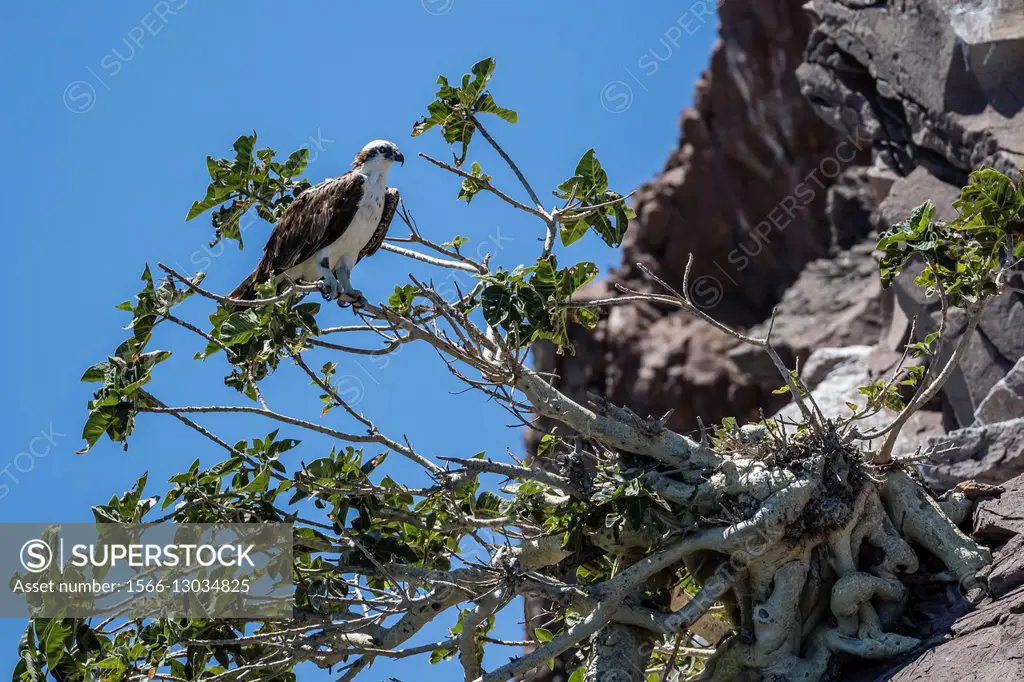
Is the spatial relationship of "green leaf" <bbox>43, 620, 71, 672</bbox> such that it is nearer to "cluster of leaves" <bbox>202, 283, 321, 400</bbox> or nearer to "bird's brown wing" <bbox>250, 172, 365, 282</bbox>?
"cluster of leaves" <bbox>202, 283, 321, 400</bbox>

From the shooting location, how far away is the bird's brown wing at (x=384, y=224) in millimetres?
10141

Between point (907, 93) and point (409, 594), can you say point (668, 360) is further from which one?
point (409, 594)

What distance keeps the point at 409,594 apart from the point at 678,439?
Answer: 7.52 feet

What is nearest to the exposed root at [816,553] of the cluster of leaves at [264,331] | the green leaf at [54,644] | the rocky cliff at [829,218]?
the rocky cliff at [829,218]

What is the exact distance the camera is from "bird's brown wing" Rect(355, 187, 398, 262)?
33.3 ft

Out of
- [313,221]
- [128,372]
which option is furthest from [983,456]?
[128,372]

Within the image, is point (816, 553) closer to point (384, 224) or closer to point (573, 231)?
point (573, 231)

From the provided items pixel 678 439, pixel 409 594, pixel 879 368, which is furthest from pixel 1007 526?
pixel 879 368

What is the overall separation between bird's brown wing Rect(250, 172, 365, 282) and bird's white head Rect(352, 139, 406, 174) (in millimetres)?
235

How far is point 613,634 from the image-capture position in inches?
349

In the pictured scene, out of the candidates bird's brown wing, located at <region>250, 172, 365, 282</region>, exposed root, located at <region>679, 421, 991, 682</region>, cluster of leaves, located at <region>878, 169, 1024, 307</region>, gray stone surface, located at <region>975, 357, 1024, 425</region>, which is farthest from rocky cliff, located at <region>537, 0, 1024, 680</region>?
bird's brown wing, located at <region>250, 172, 365, 282</region>

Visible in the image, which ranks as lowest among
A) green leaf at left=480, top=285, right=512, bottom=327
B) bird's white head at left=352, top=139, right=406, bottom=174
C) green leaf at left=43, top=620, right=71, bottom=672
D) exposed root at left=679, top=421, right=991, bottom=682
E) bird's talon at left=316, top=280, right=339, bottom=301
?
exposed root at left=679, top=421, right=991, bottom=682

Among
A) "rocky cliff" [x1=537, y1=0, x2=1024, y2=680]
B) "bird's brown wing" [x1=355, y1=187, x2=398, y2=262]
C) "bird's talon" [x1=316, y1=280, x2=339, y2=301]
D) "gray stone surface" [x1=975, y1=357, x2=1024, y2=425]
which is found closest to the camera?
"bird's talon" [x1=316, y1=280, x2=339, y2=301]

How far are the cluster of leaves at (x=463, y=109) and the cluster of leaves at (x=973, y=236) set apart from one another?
303 centimetres
